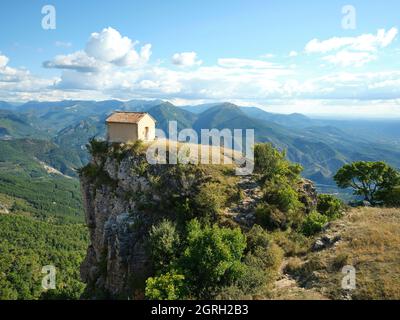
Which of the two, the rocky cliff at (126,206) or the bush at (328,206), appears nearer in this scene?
the rocky cliff at (126,206)

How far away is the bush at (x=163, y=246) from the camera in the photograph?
22.9 m

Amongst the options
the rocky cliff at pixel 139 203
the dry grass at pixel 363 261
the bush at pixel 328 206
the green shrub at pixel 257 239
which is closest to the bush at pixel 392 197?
the bush at pixel 328 206

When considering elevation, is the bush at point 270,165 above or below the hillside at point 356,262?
above

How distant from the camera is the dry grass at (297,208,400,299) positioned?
16234mm

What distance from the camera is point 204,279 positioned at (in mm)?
19297

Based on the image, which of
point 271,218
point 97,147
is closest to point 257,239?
point 271,218

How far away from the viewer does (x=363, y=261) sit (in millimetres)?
18828

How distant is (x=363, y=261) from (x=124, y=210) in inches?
805

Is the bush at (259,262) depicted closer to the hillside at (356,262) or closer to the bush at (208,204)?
the hillside at (356,262)

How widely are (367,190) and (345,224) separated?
20.3 metres

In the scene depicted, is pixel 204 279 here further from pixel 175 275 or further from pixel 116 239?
pixel 116 239

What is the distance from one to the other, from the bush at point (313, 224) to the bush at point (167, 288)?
12.1 m

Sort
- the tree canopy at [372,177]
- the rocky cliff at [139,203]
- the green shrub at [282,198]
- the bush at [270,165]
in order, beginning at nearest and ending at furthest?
the rocky cliff at [139,203] < the green shrub at [282,198] < the bush at [270,165] < the tree canopy at [372,177]

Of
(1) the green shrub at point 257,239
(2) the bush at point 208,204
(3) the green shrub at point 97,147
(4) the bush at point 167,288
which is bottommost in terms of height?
(4) the bush at point 167,288
